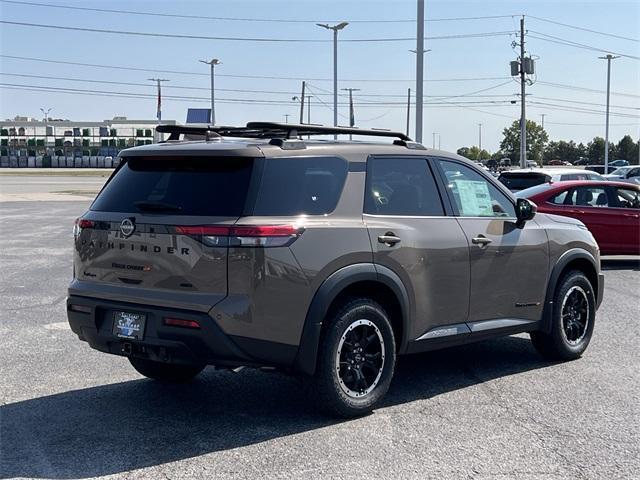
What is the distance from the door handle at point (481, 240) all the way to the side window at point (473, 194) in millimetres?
211

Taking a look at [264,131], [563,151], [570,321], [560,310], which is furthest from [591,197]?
[563,151]

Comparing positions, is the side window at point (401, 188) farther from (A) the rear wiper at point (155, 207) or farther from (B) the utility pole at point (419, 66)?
(B) the utility pole at point (419, 66)

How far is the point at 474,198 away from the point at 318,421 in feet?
7.75

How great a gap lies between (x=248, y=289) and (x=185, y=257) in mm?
453

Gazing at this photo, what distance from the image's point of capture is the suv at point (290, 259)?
5.06 meters

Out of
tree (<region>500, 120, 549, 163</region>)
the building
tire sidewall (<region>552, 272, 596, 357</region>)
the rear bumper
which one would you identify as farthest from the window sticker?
tree (<region>500, 120, 549, 163</region>)

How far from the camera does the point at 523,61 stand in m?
53.7

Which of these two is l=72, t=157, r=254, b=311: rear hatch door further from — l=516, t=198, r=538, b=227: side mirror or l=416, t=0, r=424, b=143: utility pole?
l=416, t=0, r=424, b=143: utility pole

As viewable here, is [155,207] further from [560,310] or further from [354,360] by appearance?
[560,310]

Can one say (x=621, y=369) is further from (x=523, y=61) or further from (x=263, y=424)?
(x=523, y=61)

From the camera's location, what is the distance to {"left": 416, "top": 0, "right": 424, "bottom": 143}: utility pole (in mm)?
21266

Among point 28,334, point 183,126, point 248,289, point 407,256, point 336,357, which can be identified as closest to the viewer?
point 248,289

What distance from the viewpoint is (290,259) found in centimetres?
514

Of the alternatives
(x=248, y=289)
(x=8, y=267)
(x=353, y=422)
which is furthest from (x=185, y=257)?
(x=8, y=267)
